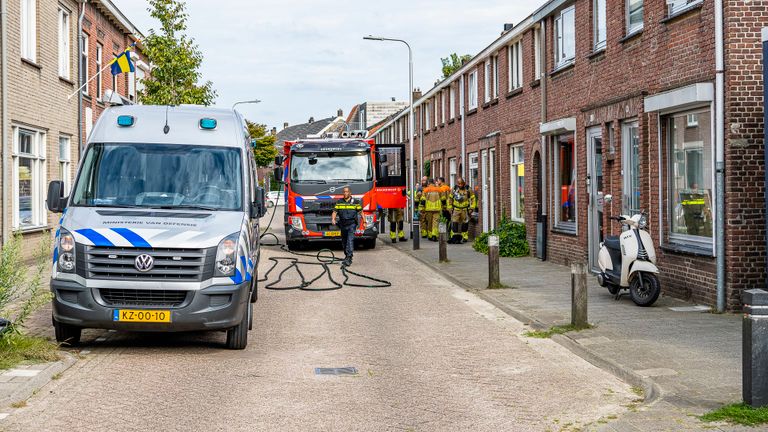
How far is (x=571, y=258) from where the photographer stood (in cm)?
1945

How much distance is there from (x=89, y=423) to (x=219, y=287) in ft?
9.30

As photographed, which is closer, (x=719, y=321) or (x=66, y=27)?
(x=719, y=321)

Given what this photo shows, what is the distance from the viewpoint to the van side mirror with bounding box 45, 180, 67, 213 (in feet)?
31.8

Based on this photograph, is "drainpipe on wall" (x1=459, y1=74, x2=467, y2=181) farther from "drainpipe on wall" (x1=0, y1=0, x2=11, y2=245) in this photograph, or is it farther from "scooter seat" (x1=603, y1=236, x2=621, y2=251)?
"scooter seat" (x1=603, y1=236, x2=621, y2=251)

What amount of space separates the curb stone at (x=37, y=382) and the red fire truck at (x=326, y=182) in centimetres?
1568

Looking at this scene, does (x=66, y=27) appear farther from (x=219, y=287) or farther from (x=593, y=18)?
(x=219, y=287)

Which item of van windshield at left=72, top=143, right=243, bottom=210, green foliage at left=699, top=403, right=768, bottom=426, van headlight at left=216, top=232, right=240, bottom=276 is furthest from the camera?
van windshield at left=72, top=143, right=243, bottom=210

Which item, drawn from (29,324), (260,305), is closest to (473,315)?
(260,305)

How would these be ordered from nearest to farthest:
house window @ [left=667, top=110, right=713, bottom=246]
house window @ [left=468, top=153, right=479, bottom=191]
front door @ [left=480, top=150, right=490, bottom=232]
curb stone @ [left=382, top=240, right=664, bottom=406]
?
curb stone @ [left=382, top=240, right=664, bottom=406], house window @ [left=667, top=110, right=713, bottom=246], front door @ [left=480, top=150, right=490, bottom=232], house window @ [left=468, top=153, right=479, bottom=191]

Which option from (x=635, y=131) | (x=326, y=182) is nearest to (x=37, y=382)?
(x=635, y=131)

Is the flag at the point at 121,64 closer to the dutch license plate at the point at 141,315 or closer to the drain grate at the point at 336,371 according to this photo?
the dutch license plate at the point at 141,315

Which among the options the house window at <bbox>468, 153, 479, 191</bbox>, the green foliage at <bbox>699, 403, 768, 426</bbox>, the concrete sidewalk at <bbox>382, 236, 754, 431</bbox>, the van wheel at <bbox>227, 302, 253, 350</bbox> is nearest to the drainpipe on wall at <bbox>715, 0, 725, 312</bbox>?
the concrete sidewalk at <bbox>382, 236, 754, 431</bbox>

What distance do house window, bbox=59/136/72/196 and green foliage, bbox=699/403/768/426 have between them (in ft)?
68.2

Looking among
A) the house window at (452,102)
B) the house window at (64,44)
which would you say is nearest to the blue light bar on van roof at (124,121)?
the house window at (64,44)
